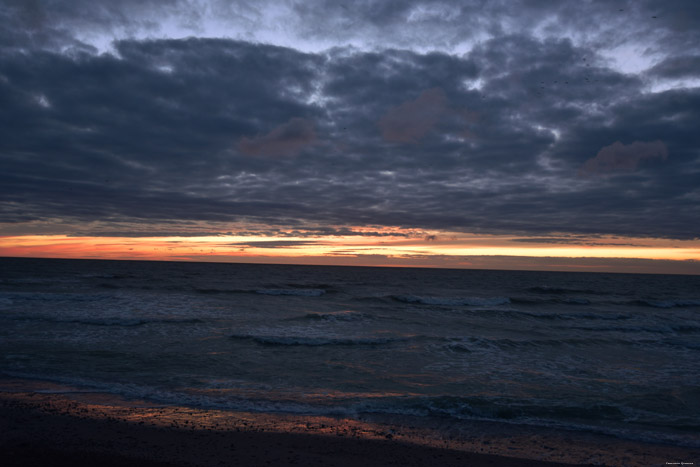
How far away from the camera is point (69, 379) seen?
11383 millimetres

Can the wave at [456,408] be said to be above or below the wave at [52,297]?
below

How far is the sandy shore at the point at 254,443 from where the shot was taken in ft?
22.4

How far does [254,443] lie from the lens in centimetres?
743

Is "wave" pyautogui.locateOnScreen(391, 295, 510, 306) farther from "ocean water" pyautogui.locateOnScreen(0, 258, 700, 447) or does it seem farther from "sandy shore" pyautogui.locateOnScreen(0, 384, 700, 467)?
"sandy shore" pyautogui.locateOnScreen(0, 384, 700, 467)

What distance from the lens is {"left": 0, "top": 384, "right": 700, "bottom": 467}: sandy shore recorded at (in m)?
6.82

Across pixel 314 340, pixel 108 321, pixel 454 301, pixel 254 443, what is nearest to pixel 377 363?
pixel 314 340

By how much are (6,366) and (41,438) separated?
278 inches

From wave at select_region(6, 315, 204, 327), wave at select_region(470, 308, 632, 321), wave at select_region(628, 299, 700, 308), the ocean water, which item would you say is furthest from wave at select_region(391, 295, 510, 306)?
wave at select_region(6, 315, 204, 327)

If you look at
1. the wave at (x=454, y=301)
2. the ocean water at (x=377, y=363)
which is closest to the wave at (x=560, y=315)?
the ocean water at (x=377, y=363)

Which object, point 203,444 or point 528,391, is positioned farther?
point 528,391

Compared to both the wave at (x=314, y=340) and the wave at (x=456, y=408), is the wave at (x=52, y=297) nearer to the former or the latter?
the wave at (x=314, y=340)

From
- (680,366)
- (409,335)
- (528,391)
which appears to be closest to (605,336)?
(680,366)

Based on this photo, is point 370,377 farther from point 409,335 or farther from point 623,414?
point 409,335

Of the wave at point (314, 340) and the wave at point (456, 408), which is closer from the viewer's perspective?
the wave at point (456, 408)
